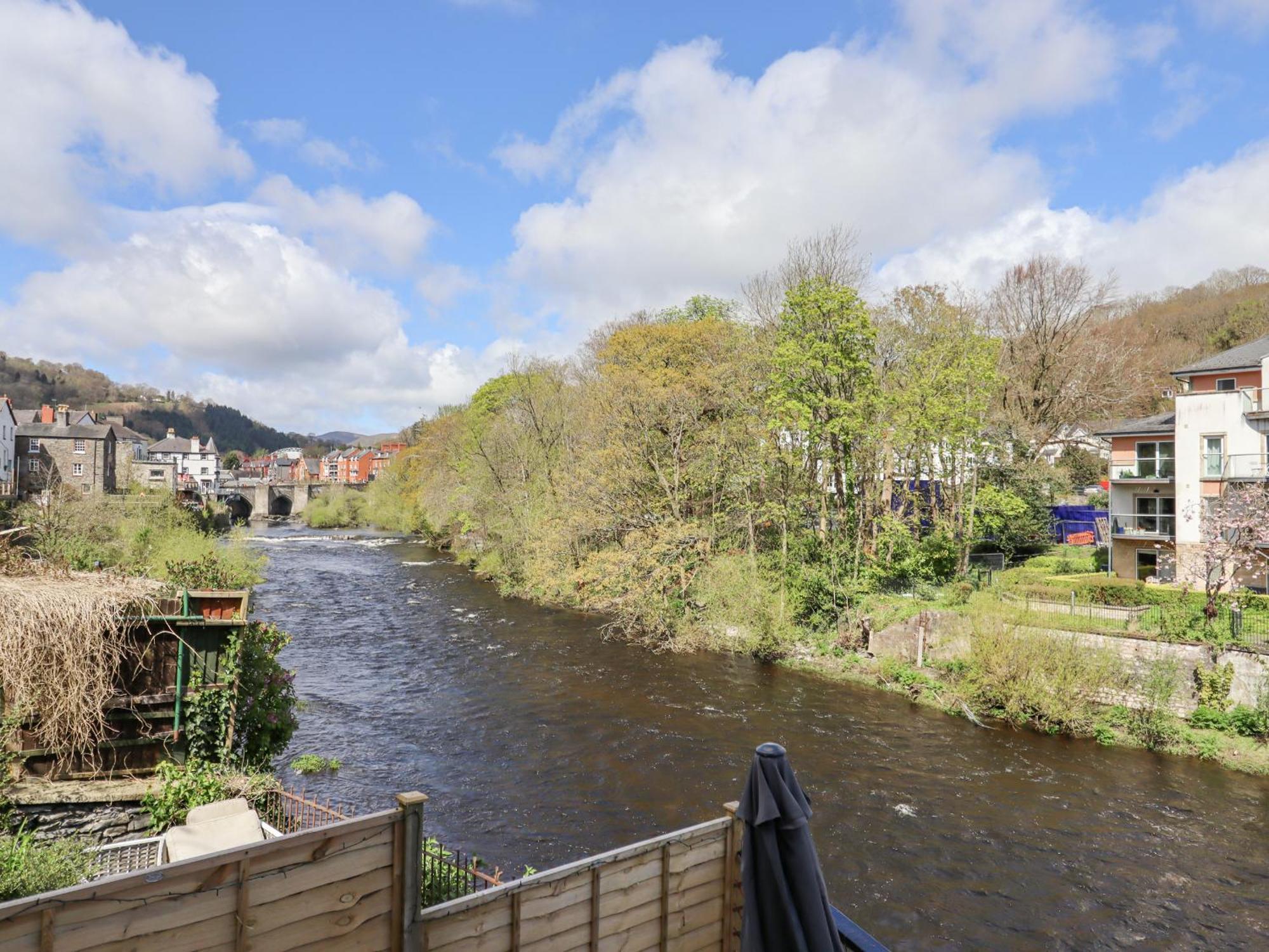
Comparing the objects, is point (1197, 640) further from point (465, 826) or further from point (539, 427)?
point (539, 427)

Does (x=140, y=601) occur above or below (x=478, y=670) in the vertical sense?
above

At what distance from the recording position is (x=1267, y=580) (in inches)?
863

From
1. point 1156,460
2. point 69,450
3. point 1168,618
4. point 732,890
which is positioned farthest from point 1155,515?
point 69,450

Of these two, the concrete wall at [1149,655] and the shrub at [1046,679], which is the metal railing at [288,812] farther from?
the concrete wall at [1149,655]

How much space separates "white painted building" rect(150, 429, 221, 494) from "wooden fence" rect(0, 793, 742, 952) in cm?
10780

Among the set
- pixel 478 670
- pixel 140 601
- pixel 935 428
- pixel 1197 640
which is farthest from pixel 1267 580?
pixel 140 601

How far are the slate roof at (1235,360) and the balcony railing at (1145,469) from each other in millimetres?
3123

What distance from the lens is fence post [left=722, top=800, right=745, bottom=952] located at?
602cm

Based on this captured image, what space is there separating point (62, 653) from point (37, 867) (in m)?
2.71

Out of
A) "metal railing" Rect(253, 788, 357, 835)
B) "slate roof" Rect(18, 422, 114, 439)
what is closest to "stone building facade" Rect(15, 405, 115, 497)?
"slate roof" Rect(18, 422, 114, 439)

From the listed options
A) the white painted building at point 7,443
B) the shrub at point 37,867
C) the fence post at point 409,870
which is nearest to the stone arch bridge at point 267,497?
the white painted building at point 7,443

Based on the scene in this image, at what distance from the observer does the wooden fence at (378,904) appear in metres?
3.66

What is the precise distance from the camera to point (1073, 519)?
40.9 meters

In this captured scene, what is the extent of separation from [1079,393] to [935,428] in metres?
15.4
